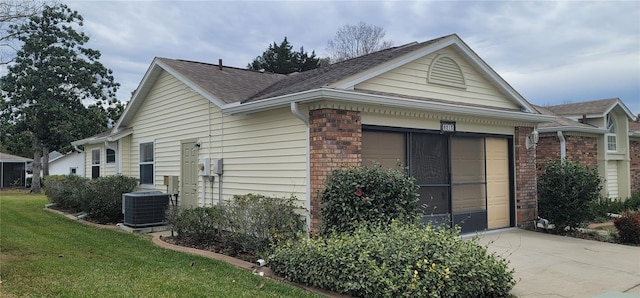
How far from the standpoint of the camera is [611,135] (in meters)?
16.2

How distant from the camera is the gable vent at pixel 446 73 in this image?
952 centimetres

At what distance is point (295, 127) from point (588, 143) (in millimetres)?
10925

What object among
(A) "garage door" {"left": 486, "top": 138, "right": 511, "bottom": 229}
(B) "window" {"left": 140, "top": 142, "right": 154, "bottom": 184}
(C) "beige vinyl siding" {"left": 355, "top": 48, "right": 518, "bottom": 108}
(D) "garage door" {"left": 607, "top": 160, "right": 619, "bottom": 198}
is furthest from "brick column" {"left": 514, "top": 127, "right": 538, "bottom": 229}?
(B) "window" {"left": 140, "top": 142, "right": 154, "bottom": 184}

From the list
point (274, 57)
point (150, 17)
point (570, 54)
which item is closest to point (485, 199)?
point (570, 54)

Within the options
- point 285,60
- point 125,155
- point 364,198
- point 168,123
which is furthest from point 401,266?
point 285,60

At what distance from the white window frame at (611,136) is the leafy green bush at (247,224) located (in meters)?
13.2

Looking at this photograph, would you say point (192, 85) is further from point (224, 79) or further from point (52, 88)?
point (52, 88)

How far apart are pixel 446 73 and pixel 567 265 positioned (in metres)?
4.40

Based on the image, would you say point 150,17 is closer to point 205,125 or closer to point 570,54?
point 205,125

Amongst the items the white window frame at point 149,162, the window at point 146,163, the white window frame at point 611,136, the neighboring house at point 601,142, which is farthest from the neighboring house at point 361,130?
the white window frame at point 611,136

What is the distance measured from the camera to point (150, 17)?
1097cm

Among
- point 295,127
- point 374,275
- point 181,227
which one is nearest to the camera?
point 374,275

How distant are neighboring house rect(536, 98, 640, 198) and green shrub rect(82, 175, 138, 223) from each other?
1171cm

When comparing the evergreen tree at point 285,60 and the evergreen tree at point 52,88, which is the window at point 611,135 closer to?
the evergreen tree at point 285,60
